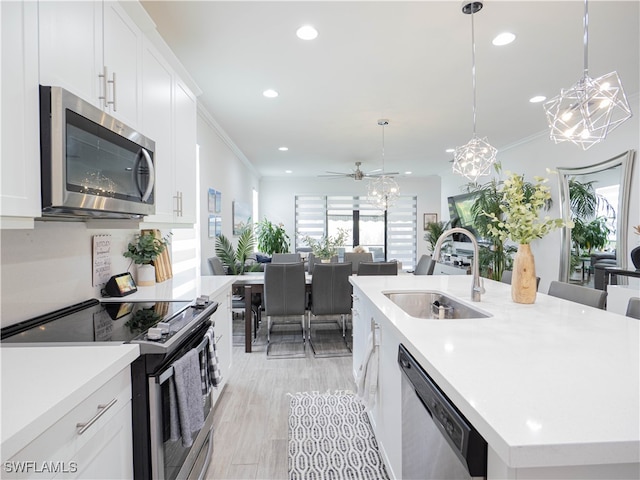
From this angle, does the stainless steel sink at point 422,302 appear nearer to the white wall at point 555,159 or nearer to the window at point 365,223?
the white wall at point 555,159

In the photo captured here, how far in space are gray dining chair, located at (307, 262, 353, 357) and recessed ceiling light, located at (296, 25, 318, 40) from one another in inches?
84.2

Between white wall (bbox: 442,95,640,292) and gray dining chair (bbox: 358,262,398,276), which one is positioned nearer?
white wall (bbox: 442,95,640,292)

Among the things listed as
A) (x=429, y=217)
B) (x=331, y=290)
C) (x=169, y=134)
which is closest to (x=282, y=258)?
(x=331, y=290)

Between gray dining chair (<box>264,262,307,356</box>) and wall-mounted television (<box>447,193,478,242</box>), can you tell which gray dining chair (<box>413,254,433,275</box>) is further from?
wall-mounted television (<box>447,193,478,242</box>)

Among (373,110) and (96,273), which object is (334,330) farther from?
(96,273)

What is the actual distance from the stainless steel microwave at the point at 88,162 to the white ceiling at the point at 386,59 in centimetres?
117

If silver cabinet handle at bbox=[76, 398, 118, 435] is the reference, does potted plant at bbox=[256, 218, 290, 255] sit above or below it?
above

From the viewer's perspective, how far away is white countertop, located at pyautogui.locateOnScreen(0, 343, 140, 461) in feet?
2.27

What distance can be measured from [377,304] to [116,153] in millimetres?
1390

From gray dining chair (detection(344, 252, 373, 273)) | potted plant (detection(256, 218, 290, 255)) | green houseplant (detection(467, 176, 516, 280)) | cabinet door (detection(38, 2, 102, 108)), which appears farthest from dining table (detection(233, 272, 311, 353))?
green houseplant (detection(467, 176, 516, 280))

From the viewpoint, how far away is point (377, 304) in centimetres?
169

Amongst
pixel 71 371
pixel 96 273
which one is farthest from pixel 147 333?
pixel 96 273

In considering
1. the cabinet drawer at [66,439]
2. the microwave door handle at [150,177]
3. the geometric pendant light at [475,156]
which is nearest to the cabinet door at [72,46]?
the microwave door handle at [150,177]

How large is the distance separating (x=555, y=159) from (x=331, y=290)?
3813 mm
